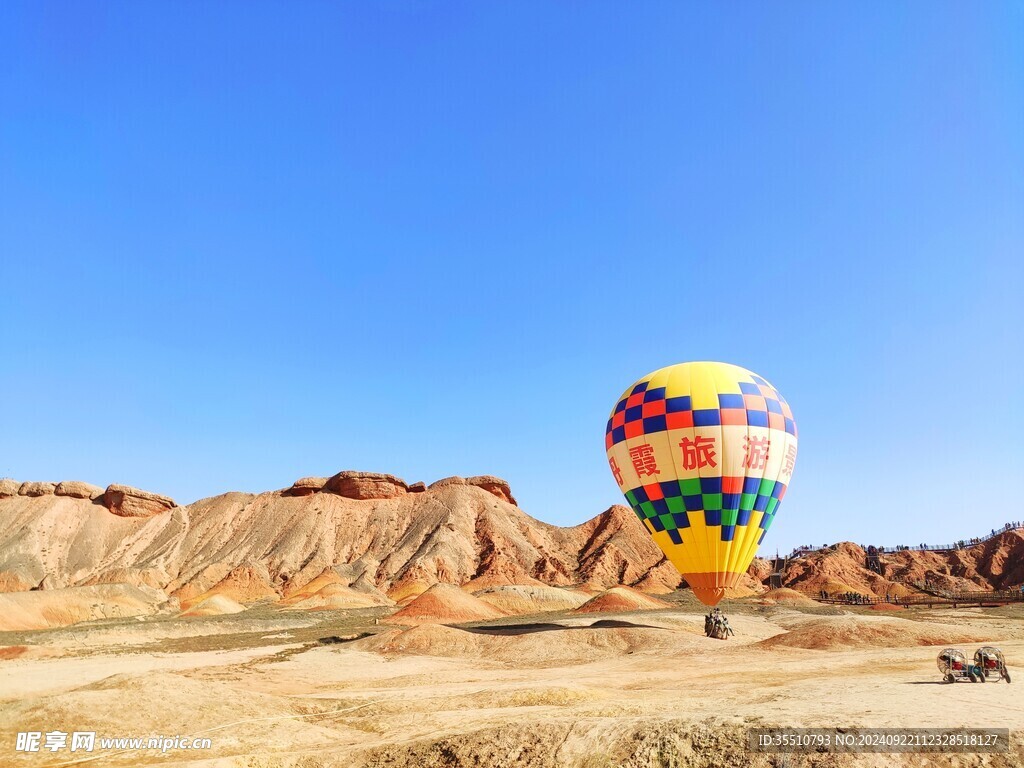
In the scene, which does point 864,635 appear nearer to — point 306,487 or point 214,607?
point 214,607

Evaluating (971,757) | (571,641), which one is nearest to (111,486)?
(571,641)

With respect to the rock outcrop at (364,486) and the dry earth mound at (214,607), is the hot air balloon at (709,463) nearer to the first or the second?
the dry earth mound at (214,607)

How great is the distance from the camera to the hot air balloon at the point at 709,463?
103 feet

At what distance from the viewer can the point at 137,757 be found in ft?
45.2

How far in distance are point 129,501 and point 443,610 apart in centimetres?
7828

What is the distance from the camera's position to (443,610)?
5938 cm

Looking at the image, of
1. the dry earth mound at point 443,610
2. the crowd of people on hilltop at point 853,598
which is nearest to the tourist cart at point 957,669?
the dry earth mound at point 443,610

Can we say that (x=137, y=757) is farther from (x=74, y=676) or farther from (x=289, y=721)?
(x=74, y=676)

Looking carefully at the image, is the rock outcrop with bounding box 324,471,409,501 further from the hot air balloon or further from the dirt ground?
the hot air balloon

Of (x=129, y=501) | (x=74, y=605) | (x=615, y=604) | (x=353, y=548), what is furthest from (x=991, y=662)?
(x=129, y=501)

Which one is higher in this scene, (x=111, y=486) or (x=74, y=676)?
(x=111, y=486)

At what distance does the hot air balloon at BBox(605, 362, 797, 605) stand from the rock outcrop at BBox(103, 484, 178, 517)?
347 feet

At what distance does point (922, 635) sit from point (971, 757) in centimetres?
2500

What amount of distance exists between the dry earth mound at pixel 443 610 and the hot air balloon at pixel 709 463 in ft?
97.8
